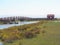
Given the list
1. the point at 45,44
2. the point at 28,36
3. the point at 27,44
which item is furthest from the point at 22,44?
the point at 28,36

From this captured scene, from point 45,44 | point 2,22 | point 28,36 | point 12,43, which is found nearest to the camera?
point 45,44

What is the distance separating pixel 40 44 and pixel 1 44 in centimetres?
494

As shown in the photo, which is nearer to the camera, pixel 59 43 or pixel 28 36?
pixel 59 43

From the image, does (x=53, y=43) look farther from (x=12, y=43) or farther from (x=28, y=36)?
(x=28, y=36)

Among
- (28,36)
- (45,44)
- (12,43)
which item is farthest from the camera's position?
(28,36)

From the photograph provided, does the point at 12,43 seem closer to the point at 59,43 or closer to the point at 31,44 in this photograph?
the point at 31,44

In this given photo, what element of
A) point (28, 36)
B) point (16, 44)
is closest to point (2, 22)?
point (28, 36)

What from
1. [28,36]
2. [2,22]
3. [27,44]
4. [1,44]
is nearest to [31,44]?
[27,44]

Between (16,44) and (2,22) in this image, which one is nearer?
(16,44)

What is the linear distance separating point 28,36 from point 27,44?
6501 millimetres

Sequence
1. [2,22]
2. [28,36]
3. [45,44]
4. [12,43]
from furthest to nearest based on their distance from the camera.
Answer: [2,22] → [28,36] → [12,43] → [45,44]

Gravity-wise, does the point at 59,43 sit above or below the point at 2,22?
above

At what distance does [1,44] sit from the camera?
26203mm

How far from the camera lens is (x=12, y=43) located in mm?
25719
